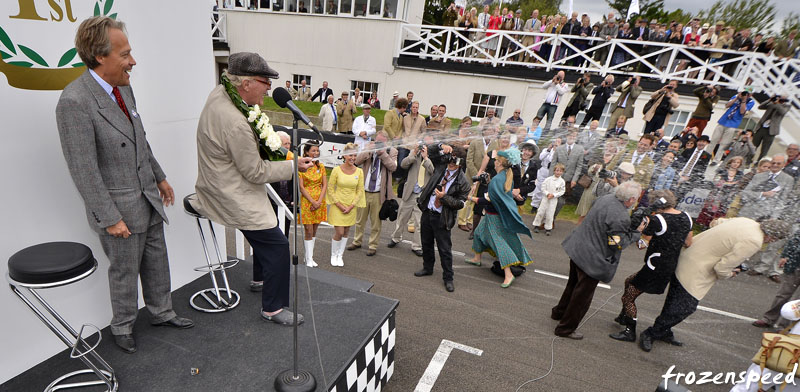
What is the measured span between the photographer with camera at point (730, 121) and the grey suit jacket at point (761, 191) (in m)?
3.15

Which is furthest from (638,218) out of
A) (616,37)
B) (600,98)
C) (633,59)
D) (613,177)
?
(616,37)

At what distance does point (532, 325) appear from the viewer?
443 centimetres

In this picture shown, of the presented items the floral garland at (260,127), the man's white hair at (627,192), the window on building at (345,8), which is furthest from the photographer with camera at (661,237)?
the window on building at (345,8)

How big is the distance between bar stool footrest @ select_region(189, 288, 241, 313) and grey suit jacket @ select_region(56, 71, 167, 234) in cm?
93

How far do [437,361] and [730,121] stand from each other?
10.9 metres

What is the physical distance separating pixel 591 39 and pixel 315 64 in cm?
1092

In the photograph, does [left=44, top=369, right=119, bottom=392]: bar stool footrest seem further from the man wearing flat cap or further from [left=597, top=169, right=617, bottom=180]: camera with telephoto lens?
[left=597, top=169, right=617, bottom=180]: camera with telephoto lens

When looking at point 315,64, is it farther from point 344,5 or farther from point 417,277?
point 417,277

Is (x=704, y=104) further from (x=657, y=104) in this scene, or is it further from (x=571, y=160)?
(x=571, y=160)

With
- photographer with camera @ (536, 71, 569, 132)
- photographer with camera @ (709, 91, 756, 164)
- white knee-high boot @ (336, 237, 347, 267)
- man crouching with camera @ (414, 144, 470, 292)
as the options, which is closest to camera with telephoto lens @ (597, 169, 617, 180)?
man crouching with camera @ (414, 144, 470, 292)

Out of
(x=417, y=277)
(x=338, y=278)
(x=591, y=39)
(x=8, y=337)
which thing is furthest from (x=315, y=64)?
(x=8, y=337)

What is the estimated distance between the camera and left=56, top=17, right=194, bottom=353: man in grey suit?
207cm

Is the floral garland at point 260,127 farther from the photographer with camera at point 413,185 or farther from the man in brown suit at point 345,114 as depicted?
the man in brown suit at point 345,114

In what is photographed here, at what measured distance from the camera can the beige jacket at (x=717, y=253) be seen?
140 inches
